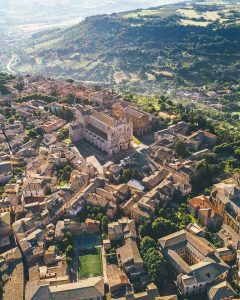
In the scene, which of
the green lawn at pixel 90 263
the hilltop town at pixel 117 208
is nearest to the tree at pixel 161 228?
the hilltop town at pixel 117 208

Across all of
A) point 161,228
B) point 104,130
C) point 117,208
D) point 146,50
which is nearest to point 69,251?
point 117,208

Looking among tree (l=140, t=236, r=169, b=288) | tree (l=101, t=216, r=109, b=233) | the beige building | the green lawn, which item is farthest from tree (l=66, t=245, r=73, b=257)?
the beige building

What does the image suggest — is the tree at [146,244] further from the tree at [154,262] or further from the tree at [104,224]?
the tree at [104,224]

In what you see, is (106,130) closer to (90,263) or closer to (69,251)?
(69,251)

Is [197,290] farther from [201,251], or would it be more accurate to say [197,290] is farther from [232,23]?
[232,23]

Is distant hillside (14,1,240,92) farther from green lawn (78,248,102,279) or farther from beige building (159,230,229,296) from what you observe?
green lawn (78,248,102,279)

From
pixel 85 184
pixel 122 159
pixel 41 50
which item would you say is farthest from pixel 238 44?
pixel 85 184
